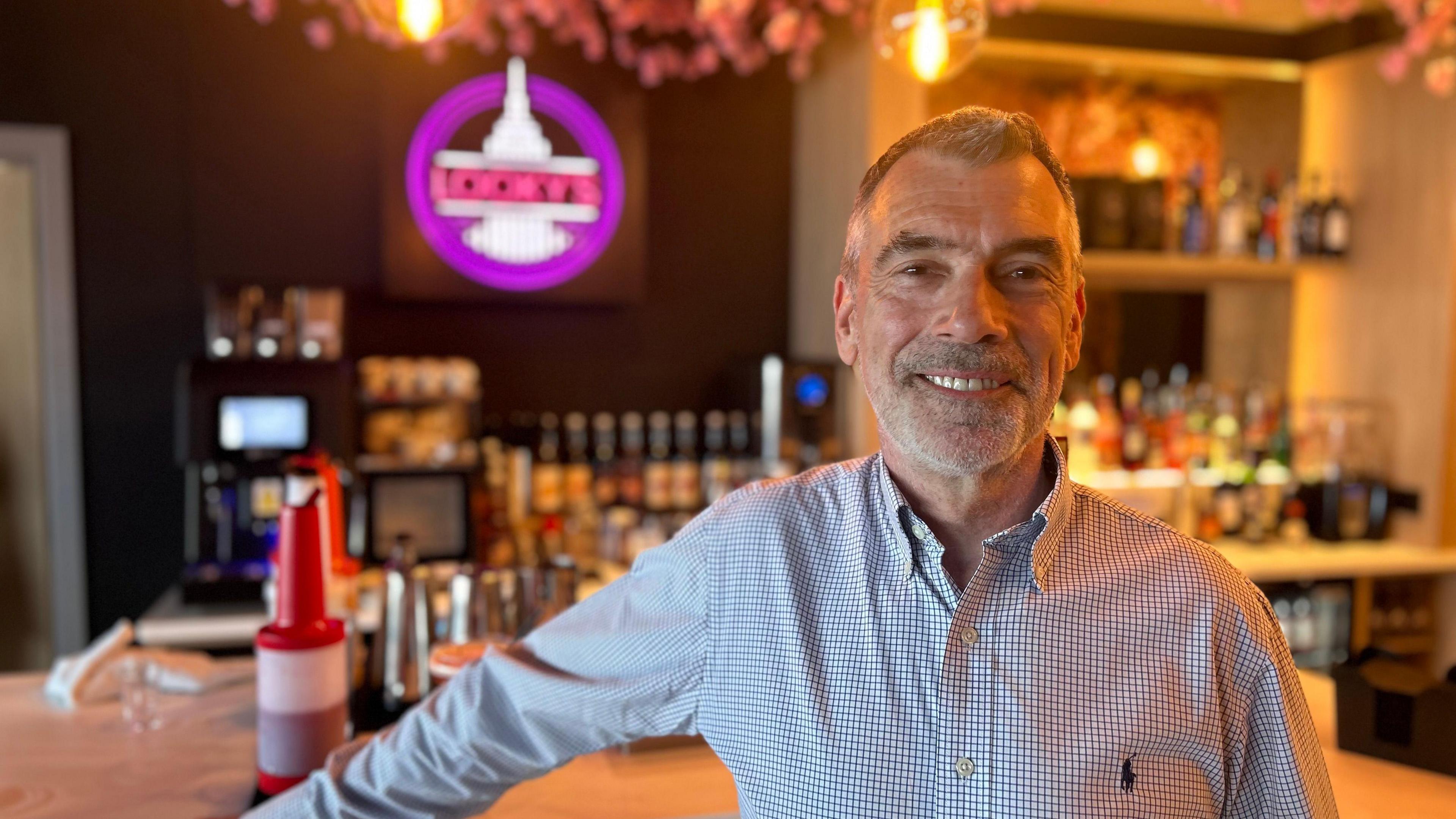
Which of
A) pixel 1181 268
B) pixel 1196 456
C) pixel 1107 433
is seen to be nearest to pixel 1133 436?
pixel 1107 433

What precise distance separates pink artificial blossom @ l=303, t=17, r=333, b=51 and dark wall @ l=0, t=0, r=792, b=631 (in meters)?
0.04

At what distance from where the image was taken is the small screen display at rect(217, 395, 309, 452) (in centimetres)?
331

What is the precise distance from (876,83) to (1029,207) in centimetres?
265

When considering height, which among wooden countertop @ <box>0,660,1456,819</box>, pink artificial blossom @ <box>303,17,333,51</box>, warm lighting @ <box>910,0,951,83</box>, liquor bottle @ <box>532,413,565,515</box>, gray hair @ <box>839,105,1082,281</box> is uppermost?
pink artificial blossom @ <box>303,17,333,51</box>

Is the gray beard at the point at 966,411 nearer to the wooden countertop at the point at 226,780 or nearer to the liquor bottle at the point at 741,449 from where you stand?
the wooden countertop at the point at 226,780

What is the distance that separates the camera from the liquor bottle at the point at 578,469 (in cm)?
404

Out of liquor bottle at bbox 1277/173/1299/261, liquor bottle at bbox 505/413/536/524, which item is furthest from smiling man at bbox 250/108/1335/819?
liquor bottle at bbox 1277/173/1299/261

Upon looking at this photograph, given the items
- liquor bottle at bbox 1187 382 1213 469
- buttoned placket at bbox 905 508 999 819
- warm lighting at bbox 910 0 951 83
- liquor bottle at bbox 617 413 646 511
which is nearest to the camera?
buttoned placket at bbox 905 508 999 819

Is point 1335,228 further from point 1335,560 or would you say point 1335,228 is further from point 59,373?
point 59,373

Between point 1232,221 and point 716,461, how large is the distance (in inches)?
86.5

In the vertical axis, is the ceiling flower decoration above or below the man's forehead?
above

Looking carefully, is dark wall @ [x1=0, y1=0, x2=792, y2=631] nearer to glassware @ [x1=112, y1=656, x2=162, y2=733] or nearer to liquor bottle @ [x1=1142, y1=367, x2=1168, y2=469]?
glassware @ [x1=112, y1=656, x2=162, y2=733]

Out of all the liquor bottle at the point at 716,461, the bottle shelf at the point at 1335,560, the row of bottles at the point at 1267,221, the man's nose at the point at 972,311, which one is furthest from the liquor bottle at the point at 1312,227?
the man's nose at the point at 972,311

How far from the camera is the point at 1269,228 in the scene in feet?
14.3
